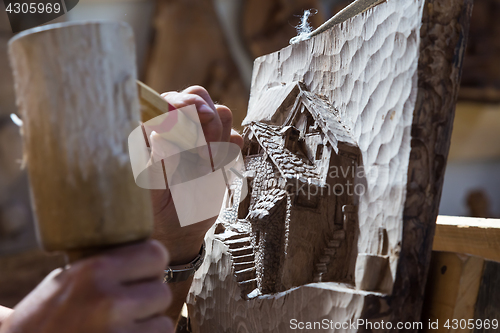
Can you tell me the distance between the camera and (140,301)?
1.00ft

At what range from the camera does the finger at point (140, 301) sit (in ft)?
0.96

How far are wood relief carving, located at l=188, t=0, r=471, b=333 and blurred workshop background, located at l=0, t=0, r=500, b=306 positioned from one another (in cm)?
128

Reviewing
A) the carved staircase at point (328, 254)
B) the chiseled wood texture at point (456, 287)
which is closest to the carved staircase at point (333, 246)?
the carved staircase at point (328, 254)

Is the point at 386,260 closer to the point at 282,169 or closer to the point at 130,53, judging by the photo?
the point at 282,169

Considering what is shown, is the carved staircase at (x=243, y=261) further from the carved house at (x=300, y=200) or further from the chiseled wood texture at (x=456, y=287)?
the chiseled wood texture at (x=456, y=287)

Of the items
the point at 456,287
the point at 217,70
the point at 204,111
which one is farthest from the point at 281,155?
the point at 217,70

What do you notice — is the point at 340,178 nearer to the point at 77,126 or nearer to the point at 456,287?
the point at 456,287

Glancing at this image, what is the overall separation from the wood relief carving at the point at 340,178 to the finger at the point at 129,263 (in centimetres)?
25

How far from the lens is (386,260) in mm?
445

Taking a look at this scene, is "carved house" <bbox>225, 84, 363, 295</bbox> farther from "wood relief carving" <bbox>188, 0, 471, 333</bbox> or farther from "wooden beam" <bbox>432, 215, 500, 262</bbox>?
"wooden beam" <bbox>432, 215, 500, 262</bbox>

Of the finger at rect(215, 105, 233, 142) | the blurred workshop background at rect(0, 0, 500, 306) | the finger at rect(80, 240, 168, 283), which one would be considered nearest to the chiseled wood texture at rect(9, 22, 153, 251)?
the finger at rect(80, 240, 168, 283)

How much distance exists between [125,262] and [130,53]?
0.17 meters

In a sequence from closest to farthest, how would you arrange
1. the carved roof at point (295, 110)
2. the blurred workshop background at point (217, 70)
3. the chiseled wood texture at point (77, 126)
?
the chiseled wood texture at point (77, 126), the carved roof at point (295, 110), the blurred workshop background at point (217, 70)

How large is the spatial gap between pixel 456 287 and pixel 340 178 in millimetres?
198
